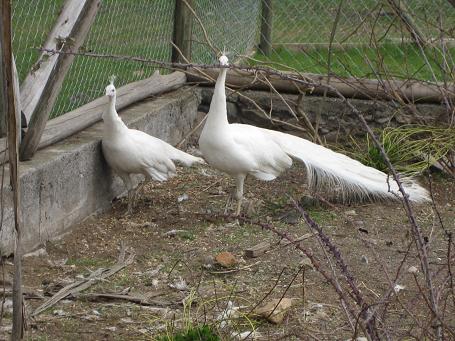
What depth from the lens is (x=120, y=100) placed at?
7328 mm

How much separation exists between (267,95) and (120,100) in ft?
6.32

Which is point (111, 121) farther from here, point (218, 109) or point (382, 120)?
point (382, 120)

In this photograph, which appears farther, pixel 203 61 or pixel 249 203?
pixel 203 61

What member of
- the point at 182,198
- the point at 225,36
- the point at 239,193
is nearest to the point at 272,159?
the point at 239,193

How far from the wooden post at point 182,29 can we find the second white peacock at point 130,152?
2.13 m

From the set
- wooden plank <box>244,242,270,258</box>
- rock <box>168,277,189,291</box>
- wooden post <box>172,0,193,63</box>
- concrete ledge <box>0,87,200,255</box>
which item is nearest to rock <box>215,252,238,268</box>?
wooden plank <box>244,242,270,258</box>

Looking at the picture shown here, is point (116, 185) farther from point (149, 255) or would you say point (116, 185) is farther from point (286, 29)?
point (286, 29)

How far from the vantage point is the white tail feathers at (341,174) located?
670 centimetres

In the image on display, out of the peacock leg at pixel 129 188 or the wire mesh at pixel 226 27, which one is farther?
the wire mesh at pixel 226 27

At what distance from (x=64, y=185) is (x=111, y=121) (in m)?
0.68

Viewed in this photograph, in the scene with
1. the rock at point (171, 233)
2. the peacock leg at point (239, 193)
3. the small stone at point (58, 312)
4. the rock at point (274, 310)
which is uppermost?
the peacock leg at point (239, 193)

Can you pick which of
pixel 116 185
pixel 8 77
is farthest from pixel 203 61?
pixel 8 77

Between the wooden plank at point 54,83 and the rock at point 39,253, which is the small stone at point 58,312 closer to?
the rock at point 39,253

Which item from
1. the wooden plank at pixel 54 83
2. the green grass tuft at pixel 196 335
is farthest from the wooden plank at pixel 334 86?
the green grass tuft at pixel 196 335
